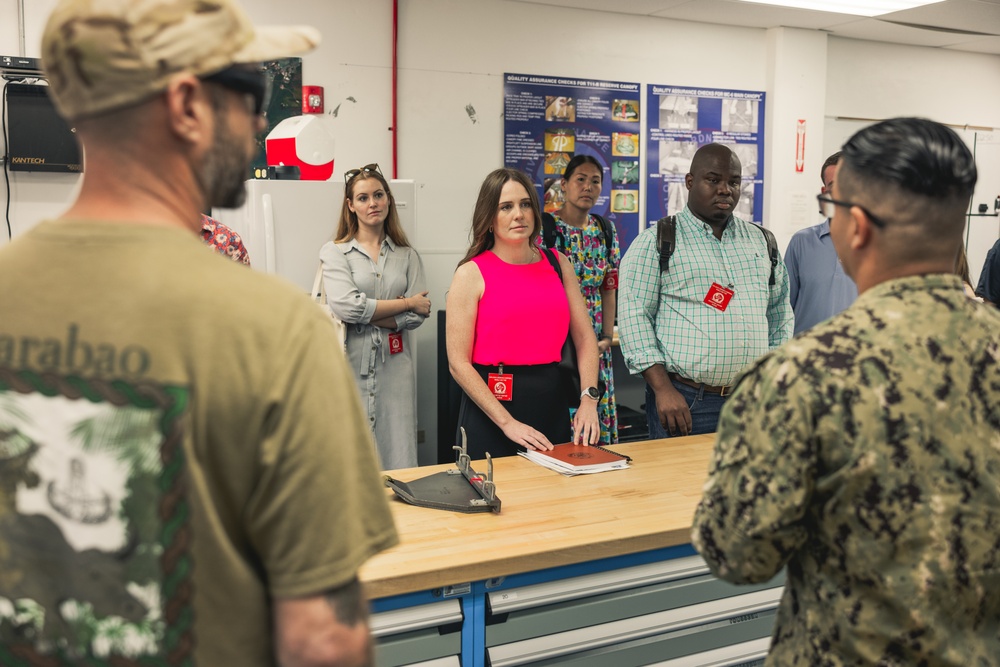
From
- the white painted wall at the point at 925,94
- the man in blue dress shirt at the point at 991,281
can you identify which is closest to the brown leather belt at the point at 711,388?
the man in blue dress shirt at the point at 991,281

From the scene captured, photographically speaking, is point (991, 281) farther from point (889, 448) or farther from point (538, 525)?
point (889, 448)

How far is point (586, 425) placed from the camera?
2.48m

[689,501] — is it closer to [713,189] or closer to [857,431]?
[857,431]

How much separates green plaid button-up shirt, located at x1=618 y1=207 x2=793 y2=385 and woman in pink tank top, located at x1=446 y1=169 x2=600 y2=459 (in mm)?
181

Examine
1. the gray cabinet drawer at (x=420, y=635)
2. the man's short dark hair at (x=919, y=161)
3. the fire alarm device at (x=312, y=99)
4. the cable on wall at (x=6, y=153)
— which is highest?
the fire alarm device at (x=312, y=99)

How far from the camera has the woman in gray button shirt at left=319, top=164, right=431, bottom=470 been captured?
3.57m

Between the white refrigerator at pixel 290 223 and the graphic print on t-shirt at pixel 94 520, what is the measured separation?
3.04m

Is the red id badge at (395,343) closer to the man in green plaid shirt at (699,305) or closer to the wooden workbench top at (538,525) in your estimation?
the man in green plaid shirt at (699,305)

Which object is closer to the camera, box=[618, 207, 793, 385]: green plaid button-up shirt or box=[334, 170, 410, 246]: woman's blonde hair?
box=[618, 207, 793, 385]: green plaid button-up shirt

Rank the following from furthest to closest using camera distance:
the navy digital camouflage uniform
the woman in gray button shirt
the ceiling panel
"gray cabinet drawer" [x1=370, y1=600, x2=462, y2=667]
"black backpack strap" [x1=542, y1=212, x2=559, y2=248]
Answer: the ceiling panel → "black backpack strap" [x1=542, y1=212, x2=559, y2=248] → the woman in gray button shirt → "gray cabinet drawer" [x1=370, y1=600, x2=462, y2=667] → the navy digital camouflage uniform

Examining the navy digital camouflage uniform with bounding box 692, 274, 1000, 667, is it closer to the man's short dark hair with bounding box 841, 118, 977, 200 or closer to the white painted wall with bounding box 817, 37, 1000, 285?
the man's short dark hair with bounding box 841, 118, 977, 200

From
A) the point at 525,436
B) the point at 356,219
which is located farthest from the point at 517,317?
the point at 356,219

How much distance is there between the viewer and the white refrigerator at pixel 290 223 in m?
3.74

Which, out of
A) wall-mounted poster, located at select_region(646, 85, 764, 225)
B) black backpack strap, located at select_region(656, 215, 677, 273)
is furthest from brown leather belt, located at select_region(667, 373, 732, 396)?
wall-mounted poster, located at select_region(646, 85, 764, 225)
